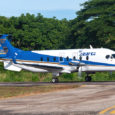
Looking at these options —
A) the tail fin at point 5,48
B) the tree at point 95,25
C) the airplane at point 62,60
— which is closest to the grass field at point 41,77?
the tail fin at point 5,48

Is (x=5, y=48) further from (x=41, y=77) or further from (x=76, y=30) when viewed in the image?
(x=76, y=30)

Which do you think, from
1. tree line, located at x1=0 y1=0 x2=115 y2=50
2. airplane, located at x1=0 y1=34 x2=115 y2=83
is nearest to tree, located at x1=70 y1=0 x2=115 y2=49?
tree line, located at x1=0 y1=0 x2=115 y2=50

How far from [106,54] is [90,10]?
3154cm

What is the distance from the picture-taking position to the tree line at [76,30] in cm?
6281

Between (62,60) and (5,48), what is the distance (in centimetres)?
810

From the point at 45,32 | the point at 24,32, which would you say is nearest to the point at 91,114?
the point at 24,32

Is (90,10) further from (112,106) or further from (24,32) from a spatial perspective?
(112,106)

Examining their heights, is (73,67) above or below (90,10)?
below

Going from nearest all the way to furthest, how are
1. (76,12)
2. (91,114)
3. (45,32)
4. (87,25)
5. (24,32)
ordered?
(91,114), (87,25), (76,12), (24,32), (45,32)

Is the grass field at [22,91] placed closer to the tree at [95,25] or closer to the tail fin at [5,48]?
the tail fin at [5,48]

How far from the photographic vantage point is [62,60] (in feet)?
134

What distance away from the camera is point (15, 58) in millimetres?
43438

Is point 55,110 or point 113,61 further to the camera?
point 113,61

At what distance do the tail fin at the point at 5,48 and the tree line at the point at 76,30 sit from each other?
810 inches
